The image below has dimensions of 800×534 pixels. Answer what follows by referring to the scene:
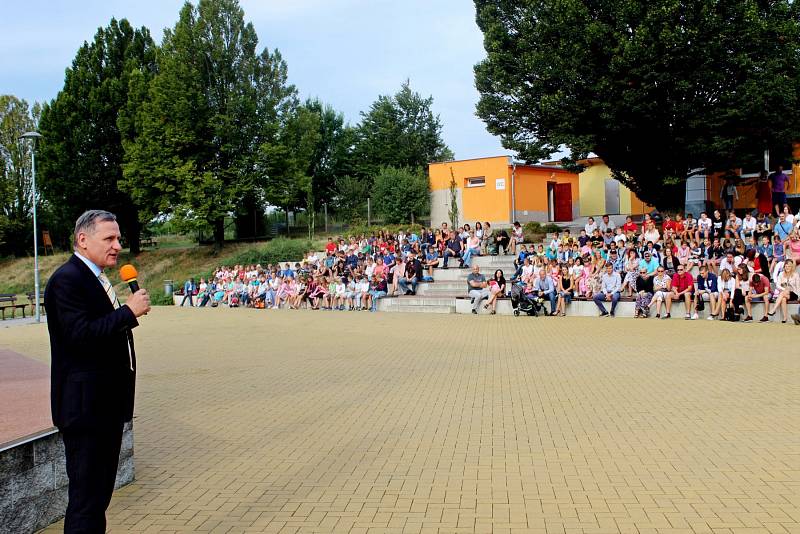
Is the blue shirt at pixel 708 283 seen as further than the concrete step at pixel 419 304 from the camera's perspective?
No

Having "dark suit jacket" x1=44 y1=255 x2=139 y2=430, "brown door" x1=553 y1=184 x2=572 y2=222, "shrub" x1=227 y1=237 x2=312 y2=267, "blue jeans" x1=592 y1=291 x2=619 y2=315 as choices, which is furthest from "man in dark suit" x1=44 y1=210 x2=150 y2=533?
"brown door" x1=553 y1=184 x2=572 y2=222

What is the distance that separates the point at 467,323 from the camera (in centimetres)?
1705

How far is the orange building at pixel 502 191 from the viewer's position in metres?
36.6

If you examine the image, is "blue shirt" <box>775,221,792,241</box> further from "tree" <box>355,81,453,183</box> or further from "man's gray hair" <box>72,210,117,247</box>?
"tree" <box>355,81,453,183</box>

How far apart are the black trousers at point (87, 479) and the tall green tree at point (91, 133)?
39673 mm

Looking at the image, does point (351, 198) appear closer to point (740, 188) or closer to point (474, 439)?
point (740, 188)

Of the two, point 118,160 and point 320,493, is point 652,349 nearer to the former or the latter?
point 320,493

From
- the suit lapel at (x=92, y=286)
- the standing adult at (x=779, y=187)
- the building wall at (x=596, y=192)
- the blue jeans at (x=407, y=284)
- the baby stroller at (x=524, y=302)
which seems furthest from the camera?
the building wall at (x=596, y=192)

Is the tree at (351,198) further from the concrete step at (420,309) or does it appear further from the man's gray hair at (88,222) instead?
the man's gray hair at (88,222)

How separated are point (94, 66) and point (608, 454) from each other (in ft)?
143

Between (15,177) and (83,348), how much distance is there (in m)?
51.5

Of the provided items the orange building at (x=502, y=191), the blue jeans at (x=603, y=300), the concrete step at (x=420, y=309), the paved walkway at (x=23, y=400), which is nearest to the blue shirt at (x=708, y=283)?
the blue jeans at (x=603, y=300)

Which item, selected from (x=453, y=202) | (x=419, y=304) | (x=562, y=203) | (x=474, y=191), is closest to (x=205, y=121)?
(x=453, y=202)

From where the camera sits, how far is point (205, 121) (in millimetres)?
37375
